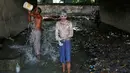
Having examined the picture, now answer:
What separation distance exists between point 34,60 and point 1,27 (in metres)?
3.41

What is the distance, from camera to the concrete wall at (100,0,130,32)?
58.9ft

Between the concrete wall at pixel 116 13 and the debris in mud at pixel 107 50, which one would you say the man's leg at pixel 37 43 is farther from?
the concrete wall at pixel 116 13

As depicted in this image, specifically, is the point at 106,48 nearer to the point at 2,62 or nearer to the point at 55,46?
the point at 55,46

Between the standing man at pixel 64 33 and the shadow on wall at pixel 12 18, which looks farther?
the shadow on wall at pixel 12 18

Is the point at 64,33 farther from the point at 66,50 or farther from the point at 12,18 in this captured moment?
the point at 12,18

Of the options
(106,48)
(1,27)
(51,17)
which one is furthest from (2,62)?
(51,17)

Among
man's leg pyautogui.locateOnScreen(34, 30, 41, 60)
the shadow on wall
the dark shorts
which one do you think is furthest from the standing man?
the shadow on wall

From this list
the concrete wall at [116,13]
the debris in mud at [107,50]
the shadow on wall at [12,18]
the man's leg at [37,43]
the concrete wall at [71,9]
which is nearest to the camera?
the debris in mud at [107,50]

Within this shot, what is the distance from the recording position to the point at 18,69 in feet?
30.6

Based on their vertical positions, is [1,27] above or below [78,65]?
above

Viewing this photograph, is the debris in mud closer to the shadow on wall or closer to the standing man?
the standing man

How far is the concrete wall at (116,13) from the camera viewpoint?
17.9 m

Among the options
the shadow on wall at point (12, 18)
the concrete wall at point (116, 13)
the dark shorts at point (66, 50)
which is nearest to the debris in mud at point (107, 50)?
the concrete wall at point (116, 13)

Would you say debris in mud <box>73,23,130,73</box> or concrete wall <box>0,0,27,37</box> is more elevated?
concrete wall <box>0,0,27,37</box>
